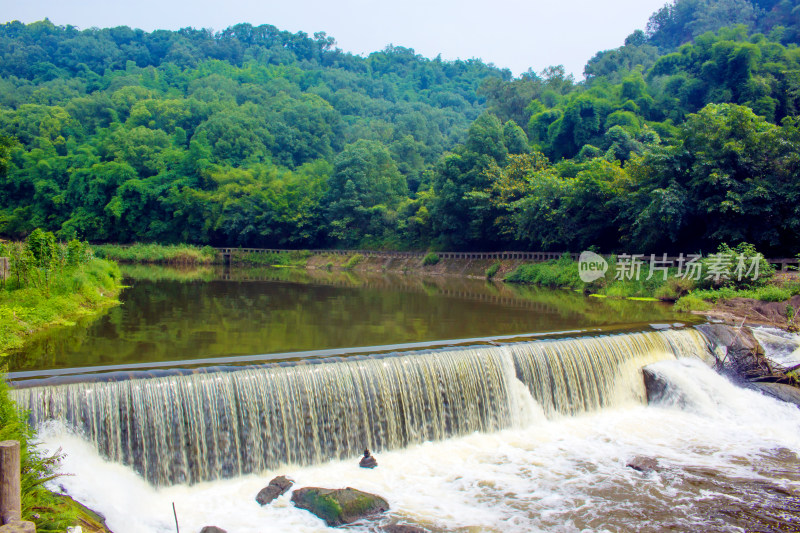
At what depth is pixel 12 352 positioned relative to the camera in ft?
35.2

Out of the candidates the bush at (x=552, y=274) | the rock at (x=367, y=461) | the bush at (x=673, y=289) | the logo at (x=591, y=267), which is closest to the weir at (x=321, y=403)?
the rock at (x=367, y=461)

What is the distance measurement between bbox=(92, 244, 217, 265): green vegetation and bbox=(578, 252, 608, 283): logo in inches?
1285

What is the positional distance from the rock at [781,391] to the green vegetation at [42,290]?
580 inches

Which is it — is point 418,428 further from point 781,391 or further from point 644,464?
point 781,391

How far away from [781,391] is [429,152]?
58698 mm

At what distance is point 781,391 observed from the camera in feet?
40.1

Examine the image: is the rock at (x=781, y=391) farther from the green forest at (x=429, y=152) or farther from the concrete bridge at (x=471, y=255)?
the green forest at (x=429, y=152)

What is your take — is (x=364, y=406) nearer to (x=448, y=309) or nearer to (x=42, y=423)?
(x=42, y=423)

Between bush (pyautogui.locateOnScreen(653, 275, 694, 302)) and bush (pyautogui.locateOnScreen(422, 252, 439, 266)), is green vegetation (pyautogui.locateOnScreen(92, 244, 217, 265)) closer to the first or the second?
bush (pyautogui.locateOnScreen(422, 252, 439, 266))

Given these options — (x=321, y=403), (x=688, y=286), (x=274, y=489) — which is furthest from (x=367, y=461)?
(x=688, y=286)

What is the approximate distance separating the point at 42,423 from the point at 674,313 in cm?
1705

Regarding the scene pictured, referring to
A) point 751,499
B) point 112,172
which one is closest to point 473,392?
point 751,499

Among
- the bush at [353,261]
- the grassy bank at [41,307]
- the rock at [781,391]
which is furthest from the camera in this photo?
the bush at [353,261]

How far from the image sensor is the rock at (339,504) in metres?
7.02
